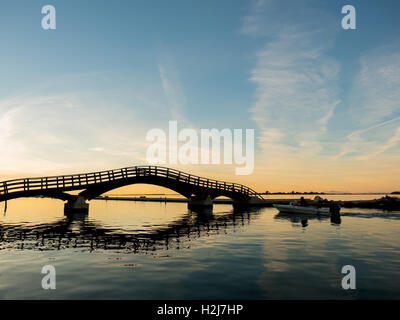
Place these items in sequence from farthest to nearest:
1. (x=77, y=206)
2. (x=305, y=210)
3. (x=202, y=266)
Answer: (x=77, y=206)
(x=305, y=210)
(x=202, y=266)

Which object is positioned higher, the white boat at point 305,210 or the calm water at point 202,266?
the calm water at point 202,266

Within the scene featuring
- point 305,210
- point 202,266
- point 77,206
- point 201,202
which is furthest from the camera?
point 201,202

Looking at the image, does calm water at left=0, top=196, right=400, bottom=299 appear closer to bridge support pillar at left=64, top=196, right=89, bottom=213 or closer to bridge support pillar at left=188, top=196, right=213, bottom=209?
bridge support pillar at left=64, top=196, right=89, bottom=213

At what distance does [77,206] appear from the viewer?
134ft

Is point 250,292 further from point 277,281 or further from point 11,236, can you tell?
point 11,236

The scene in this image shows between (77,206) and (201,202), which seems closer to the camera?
(77,206)

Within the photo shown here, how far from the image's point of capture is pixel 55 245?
1742 centimetres

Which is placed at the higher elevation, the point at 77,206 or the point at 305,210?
the point at 77,206

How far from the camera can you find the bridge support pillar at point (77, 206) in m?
40.8

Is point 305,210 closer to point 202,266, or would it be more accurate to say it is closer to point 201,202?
point 201,202

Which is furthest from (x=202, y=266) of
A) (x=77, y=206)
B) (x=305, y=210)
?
(x=77, y=206)

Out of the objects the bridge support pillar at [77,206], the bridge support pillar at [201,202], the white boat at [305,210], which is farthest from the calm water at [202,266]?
the bridge support pillar at [201,202]

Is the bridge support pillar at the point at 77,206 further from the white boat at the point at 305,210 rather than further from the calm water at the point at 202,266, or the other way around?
the white boat at the point at 305,210

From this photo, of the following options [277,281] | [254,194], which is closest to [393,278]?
[277,281]
